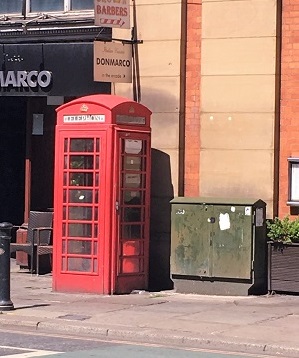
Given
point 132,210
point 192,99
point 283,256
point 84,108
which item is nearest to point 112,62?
point 84,108

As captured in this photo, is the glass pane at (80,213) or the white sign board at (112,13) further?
the white sign board at (112,13)

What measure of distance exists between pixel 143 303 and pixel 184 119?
343cm

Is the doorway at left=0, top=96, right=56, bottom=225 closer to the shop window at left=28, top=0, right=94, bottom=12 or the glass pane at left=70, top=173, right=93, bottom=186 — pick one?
the shop window at left=28, top=0, right=94, bottom=12

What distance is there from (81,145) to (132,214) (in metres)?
1.35

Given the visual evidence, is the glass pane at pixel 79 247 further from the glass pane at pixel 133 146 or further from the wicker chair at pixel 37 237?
the wicker chair at pixel 37 237

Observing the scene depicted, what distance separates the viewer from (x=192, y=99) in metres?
16.9

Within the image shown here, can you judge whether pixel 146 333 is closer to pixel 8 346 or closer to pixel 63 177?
pixel 8 346

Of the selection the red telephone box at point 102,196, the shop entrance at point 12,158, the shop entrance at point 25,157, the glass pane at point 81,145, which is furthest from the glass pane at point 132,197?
the shop entrance at point 12,158

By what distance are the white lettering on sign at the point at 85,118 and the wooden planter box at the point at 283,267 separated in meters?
3.20

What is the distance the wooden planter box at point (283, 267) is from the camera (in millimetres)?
15547

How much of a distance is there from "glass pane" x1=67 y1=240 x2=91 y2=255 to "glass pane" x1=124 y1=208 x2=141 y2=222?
71 cm

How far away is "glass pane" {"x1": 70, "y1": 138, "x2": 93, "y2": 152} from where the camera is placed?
15941 mm

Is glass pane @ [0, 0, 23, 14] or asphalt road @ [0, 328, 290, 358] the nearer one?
asphalt road @ [0, 328, 290, 358]

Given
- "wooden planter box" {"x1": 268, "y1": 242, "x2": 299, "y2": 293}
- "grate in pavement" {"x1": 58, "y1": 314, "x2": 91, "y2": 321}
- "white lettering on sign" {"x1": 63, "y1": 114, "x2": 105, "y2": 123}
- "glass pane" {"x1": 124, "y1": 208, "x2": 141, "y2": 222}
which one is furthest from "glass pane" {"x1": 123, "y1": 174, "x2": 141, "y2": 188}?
"grate in pavement" {"x1": 58, "y1": 314, "x2": 91, "y2": 321}
